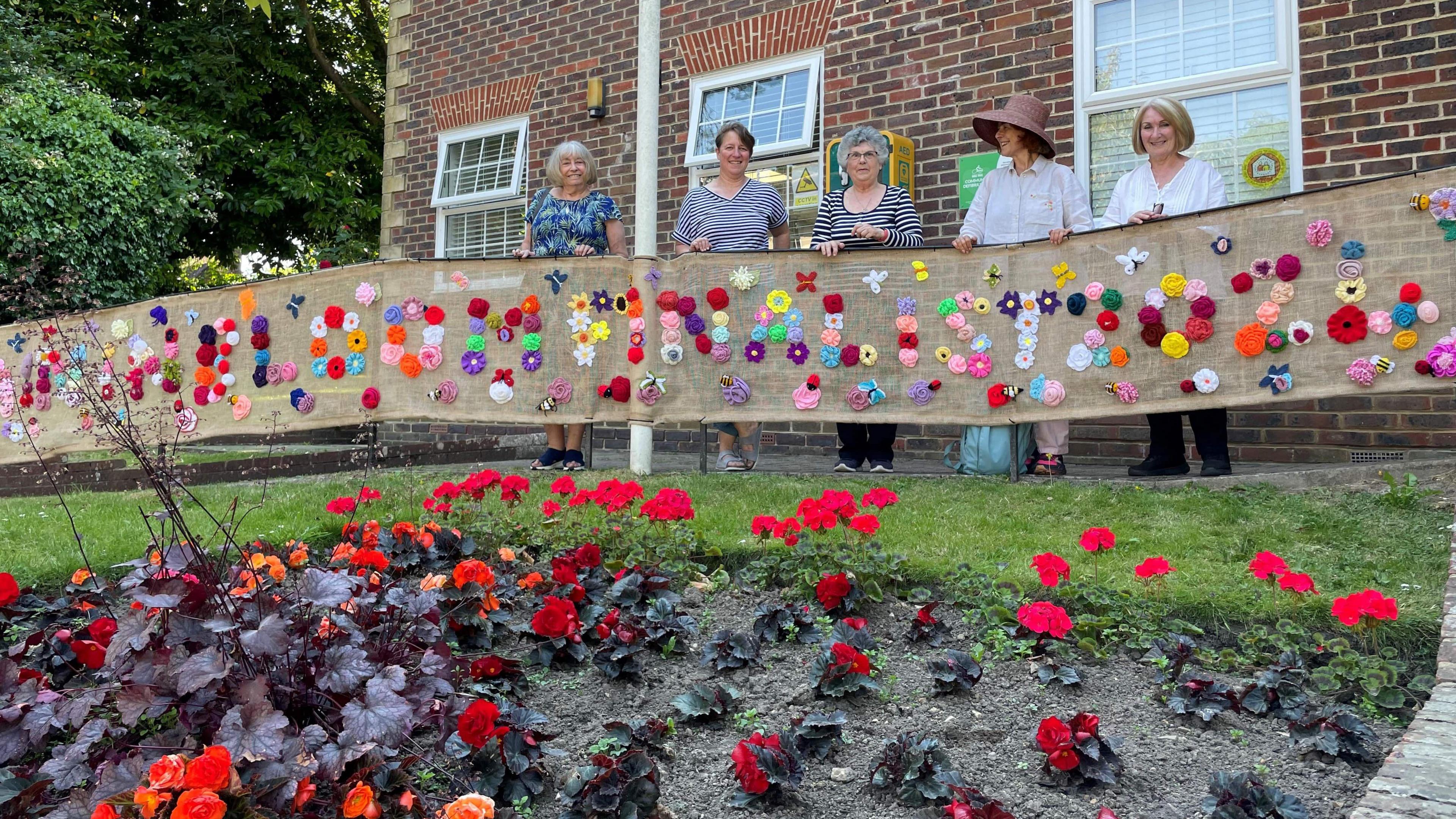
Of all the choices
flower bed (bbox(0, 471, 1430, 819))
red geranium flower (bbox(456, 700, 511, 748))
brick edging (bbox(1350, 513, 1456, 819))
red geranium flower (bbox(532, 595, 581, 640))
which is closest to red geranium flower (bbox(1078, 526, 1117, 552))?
flower bed (bbox(0, 471, 1430, 819))

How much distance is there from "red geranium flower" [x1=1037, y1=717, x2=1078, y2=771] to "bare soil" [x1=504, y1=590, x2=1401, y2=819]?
55 millimetres

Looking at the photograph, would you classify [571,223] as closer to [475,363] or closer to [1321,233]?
[475,363]

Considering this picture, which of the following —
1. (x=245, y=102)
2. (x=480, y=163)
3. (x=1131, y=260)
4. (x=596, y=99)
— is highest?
(x=245, y=102)

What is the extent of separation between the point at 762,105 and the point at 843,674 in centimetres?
684

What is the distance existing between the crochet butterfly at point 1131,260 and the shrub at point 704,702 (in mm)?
3233

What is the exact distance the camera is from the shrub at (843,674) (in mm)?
2246

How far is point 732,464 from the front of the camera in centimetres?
596

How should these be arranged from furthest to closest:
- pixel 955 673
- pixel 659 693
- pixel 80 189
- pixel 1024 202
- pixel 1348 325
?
pixel 80 189 → pixel 1024 202 → pixel 1348 325 → pixel 659 693 → pixel 955 673

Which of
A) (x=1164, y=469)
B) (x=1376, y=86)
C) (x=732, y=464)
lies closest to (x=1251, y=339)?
(x=1164, y=469)

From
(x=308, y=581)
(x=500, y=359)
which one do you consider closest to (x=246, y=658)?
(x=308, y=581)

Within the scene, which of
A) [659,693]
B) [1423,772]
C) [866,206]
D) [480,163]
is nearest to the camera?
[1423,772]

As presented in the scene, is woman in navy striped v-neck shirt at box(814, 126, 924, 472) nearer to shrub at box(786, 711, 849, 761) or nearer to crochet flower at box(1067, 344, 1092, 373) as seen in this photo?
crochet flower at box(1067, 344, 1092, 373)

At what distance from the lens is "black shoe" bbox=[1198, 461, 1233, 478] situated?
485 cm

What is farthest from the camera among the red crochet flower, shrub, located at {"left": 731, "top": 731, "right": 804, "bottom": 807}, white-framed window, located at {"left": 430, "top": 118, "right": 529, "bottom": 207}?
white-framed window, located at {"left": 430, "top": 118, "right": 529, "bottom": 207}
